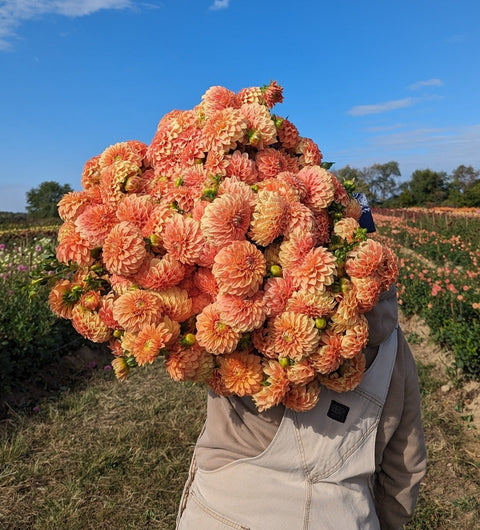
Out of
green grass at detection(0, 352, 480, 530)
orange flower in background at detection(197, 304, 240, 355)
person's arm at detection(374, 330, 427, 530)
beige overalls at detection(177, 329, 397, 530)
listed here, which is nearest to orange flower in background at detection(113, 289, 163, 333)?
orange flower in background at detection(197, 304, 240, 355)

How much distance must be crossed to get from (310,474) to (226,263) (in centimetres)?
72

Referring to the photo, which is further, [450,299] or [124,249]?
[450,299]

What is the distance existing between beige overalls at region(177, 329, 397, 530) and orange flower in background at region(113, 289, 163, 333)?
52 centimetres

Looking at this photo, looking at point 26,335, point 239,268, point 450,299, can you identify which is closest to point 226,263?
point 239,268

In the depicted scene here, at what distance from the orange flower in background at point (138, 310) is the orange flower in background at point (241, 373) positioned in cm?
23

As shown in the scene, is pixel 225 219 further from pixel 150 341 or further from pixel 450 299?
pixel 450 299

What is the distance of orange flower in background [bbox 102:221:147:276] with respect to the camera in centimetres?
128

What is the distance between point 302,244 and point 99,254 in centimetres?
59

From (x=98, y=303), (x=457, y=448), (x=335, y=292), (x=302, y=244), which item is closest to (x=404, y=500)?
(x=335, y=292)

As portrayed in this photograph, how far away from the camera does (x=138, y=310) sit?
4.15 ft

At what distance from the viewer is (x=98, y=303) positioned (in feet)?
4.77

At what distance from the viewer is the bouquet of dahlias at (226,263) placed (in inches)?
49.6

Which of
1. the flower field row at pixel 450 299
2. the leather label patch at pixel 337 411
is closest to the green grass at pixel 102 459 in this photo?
the leather label patch at pixel 337 411

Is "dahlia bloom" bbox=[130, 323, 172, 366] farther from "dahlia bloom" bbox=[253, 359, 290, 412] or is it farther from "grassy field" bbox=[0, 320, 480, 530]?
"grassy field" bbox=[0, 320, 480, 530]
